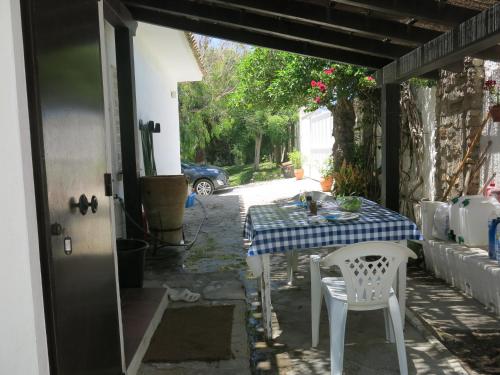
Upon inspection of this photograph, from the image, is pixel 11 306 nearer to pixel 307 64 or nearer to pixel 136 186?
pixel 136 186

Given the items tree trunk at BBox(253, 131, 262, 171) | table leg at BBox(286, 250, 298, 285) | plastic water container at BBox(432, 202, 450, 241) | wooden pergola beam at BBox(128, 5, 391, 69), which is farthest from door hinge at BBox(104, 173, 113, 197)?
tree trunk at BBox(253, 131, 262, 171)

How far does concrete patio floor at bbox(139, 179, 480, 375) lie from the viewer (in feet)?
9.48

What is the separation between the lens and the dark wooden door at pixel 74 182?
171 centimetres

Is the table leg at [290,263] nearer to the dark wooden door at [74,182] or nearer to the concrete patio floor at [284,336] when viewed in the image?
the concrete patio floor at [284,336]

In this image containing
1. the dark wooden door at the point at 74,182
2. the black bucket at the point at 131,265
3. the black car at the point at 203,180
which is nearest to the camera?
the dark wooden door at the point at 74,182

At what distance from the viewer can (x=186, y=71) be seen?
10609 mm

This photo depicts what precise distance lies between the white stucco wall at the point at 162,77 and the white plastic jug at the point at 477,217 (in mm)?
4639

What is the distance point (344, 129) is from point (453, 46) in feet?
20.2

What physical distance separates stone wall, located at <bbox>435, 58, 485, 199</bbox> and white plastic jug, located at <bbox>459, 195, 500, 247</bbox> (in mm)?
899

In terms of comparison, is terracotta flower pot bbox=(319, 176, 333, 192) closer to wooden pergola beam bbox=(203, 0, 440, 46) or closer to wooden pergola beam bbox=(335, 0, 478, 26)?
wooden pergola beam bbox=(203, 0, 440, 46)

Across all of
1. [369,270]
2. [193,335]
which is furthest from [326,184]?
[369,270]

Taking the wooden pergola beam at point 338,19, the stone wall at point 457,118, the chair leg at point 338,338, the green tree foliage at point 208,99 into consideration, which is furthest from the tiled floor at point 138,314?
the green tree foliage at point 208,99

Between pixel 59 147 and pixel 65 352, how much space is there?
83cm

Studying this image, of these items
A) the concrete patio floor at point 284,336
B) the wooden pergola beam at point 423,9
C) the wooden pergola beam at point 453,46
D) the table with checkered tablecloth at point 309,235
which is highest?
the wooden pergola beam at point 423,9
